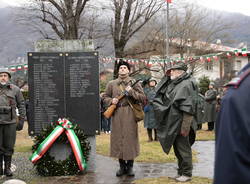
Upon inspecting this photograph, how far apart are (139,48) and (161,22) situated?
2.94 m

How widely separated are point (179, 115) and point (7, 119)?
3258 mm

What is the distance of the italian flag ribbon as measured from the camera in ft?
23.3

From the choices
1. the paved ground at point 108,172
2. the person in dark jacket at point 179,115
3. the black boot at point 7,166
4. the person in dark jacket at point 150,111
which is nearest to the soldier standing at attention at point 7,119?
the black boot at point 7,166

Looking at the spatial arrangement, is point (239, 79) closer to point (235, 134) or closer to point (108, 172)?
point (235, 134)

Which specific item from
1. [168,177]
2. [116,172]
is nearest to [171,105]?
[168,177]

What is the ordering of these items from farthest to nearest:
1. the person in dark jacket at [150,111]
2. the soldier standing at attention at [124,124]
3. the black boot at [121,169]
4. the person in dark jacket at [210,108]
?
the person in dark jacket at [210,108] → the person in dark jacket at [150,111] → the black boot at [121,169] → the soldier standing at attention at [124,124]

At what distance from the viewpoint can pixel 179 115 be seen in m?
6.35

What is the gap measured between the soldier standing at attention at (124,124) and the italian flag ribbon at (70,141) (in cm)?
62

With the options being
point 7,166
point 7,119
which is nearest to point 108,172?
point 7,166

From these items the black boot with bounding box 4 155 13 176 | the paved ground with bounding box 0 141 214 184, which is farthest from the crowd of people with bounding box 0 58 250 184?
the paved ground with bounding box 0 141 214 184

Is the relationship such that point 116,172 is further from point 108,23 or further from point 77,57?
point 108,23

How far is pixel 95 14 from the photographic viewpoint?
2748 cm

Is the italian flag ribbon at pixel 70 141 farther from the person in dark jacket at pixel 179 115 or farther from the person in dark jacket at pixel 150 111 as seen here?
the person in dark jacket at pixel 150 111

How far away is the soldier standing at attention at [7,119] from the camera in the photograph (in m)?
7.10
